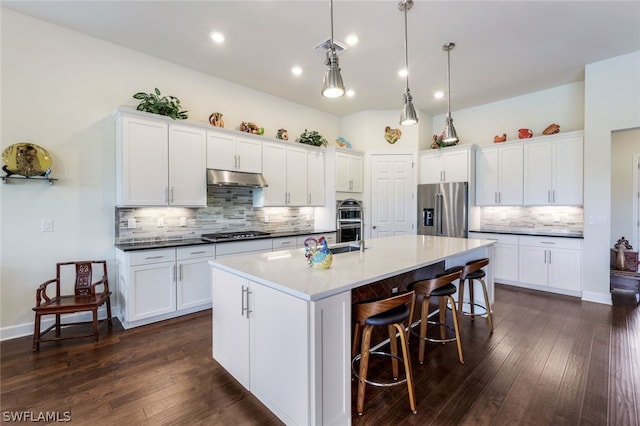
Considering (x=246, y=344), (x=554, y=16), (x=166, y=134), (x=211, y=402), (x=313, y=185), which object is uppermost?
(x=554, y=16)

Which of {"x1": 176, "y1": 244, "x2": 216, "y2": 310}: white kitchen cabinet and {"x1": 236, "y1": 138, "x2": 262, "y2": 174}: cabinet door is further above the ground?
{"x1": 236, "y1": 138, "x2": 262, "y2": 174}: cabinet door

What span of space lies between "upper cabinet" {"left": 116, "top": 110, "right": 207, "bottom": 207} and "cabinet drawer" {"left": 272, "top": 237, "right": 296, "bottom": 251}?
115 cm

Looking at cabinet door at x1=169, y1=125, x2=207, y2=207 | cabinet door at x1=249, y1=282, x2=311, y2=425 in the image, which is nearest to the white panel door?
cabinet door at x1=169, y1=125, x2=207, y2=207

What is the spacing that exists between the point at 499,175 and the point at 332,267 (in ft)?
14.1

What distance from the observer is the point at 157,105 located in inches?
135

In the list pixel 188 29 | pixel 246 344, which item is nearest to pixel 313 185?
pixel 188 29

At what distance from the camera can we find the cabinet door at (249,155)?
420 cm

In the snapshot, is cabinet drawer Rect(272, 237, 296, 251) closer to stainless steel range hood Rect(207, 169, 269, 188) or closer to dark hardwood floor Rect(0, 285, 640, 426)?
stainless steel range hood Rect(207, 169, 269, 188)

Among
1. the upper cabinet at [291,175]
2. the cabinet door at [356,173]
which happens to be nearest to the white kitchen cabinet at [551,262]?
the cabinet door at [356,173]

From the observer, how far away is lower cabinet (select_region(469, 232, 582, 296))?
4207 millimetres

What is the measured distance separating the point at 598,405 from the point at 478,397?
735 mm

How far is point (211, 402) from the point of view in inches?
76.6

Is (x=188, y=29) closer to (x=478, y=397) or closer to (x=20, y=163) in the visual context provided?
(x=20, y=163)

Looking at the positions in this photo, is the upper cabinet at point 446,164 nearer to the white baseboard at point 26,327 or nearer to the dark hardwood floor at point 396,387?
the dark hardwood floor at point 396,387
